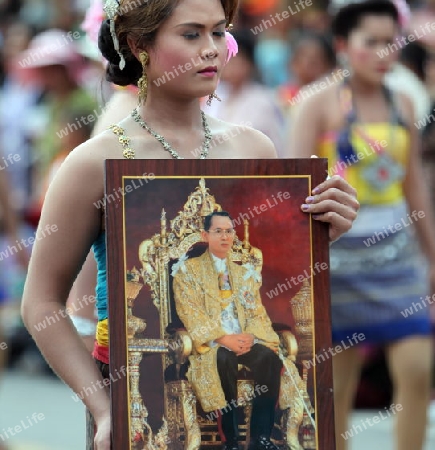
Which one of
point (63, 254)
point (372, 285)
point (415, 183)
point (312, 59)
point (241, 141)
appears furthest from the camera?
point (312, 59)

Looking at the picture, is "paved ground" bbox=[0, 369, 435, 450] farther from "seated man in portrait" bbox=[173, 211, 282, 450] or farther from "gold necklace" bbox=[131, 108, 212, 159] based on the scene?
"seated man in portrait" bbox=[173, 211, 282, 450]

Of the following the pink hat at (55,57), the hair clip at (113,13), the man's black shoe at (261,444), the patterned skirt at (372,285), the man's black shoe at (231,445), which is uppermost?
the pink hat at (55,57)

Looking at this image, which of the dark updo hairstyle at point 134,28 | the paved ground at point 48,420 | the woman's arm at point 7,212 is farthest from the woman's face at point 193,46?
the paved ground at point 48,420

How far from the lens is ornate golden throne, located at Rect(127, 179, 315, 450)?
8.34 feet

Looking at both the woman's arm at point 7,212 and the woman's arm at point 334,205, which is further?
the woman's arm at point 7,212

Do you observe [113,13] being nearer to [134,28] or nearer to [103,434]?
[134,28]

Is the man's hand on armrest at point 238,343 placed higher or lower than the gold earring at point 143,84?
lower

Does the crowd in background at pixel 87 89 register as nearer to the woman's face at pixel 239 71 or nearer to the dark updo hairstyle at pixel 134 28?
the woman's face at pixel 239 71

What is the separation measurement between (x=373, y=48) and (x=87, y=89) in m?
2.51

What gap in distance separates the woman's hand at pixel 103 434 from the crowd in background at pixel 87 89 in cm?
202

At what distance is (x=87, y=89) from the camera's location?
7.20m

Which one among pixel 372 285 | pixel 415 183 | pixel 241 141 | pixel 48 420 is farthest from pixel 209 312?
pixel 48 420

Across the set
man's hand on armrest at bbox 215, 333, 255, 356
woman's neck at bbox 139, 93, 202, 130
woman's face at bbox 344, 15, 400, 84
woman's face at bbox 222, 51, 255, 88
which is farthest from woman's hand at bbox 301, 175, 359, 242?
woman's face at bbox 222, 51, 255, 88

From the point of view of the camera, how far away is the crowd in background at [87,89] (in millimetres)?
6477
